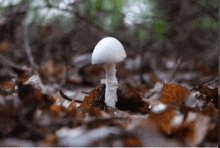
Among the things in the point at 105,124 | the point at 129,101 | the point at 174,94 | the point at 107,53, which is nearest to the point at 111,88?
the point at 129,101

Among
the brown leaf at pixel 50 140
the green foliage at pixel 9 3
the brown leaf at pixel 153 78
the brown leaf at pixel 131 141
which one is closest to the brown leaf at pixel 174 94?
the brown leaf at pixel 131 141

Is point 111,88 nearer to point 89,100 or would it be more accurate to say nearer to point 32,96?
point 89,100

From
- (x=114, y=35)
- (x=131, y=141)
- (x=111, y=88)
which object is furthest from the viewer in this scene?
(x=114, y=35)

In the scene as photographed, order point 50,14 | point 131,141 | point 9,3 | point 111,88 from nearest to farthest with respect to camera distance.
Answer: point 131,141 → point 111,88 → point 9,3 → point 50,14

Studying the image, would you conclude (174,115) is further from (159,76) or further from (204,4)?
(204,4)

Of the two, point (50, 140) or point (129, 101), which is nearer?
point (50, 140)

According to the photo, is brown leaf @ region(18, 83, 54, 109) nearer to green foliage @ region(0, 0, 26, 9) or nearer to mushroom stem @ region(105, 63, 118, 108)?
mushroom stem @ region(105, 63, 118, 108)

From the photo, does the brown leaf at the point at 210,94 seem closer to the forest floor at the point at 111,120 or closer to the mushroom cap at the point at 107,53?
the forest floor at the point at 111,120
